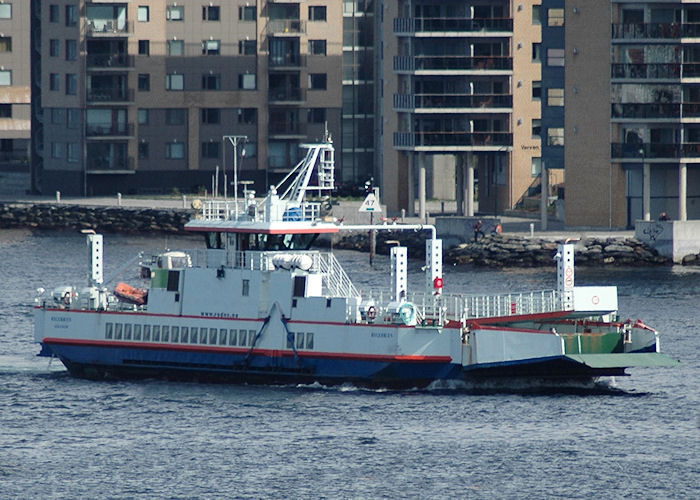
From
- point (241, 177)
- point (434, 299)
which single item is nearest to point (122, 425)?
point (434, 299)

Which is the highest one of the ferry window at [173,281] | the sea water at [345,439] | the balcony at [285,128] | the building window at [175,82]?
the building window at [175,82]

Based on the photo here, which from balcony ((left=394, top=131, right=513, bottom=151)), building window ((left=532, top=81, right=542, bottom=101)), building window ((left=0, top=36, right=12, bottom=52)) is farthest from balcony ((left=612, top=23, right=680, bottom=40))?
building window ((left=0, top=36, right=12, bottom=52))

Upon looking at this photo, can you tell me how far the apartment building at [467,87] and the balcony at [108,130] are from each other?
25333 millimetres

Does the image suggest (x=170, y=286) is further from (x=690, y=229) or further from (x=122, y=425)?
(x=690, y=229)

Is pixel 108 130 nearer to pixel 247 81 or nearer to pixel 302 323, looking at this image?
pixel 247 81

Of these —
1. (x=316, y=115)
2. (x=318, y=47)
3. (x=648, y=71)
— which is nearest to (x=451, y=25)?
(x=648, y=71)

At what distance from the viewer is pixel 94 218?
125375 millimetres

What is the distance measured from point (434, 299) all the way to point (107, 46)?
80.1 meters

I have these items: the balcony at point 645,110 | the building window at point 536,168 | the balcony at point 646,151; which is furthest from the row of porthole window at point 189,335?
the building window at point 536,168

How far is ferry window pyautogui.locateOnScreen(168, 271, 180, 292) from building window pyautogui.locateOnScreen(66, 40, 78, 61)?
249 ft

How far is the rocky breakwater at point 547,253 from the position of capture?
318ft

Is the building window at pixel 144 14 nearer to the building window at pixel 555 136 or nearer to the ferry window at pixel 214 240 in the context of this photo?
the building window at pixel 555 136

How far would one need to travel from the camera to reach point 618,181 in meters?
103

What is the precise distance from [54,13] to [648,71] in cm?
5223
